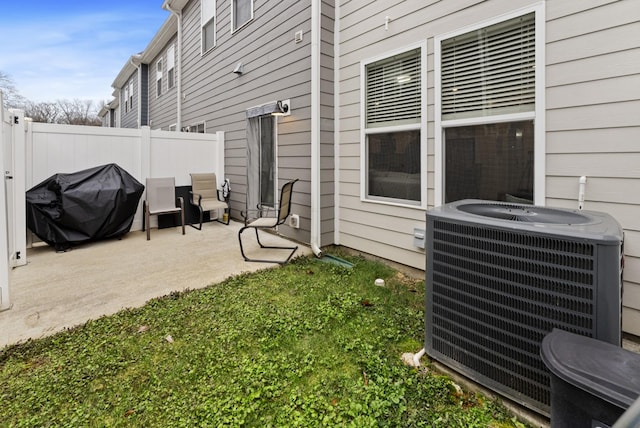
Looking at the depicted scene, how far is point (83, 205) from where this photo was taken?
423 cm

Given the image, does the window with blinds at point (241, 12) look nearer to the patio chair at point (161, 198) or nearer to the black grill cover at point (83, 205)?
the patio chair at point (161, 198)

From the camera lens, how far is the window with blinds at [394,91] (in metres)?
3.27

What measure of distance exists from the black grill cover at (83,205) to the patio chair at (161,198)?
0.37 meters

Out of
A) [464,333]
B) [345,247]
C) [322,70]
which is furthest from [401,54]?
[464,333]

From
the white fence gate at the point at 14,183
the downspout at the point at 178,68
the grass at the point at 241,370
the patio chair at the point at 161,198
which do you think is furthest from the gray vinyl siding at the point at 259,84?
the white fence gate at the point at 14,183

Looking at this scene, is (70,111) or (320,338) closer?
(320,338)

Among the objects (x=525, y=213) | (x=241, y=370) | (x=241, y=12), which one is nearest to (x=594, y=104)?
(x=525, y=213)

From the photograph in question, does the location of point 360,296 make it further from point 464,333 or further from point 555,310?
point 555,310

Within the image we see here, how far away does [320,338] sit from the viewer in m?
2.22

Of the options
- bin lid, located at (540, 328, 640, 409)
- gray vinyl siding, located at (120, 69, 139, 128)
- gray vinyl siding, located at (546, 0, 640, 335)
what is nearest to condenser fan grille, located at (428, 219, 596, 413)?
bin lid, located at (540, 328, 640, 409)

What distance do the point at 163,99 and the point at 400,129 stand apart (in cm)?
960

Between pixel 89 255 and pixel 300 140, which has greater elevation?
pixel 300 140

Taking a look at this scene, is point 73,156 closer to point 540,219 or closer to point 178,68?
point 178,68

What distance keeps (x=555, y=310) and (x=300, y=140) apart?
12.1ft
